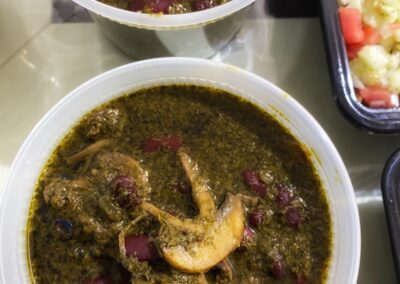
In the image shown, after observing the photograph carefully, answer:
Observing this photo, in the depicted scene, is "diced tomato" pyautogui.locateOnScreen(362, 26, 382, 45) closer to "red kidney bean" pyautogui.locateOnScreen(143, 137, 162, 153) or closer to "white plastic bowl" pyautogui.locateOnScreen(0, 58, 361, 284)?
"white plastic bowl" pyautogui.locateOnScreen(0, 58, 361, 284)

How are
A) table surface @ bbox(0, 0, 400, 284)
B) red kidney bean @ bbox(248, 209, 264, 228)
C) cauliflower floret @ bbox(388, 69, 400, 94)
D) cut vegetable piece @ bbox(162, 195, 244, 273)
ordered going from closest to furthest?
cut vegetable piece @ bbox(162, 195, 244, 273) < red kidney bean @ bbox(248, 209, 264, 228) < cauliflower floret @ bbox(388, 69, 400, 94) < table surface @ bbox(0, 0, 400, 284)

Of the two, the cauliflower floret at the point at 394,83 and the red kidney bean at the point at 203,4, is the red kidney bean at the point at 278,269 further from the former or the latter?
the red kidney bean at the point at 203,4

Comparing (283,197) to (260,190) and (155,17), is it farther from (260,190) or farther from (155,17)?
(155,17)

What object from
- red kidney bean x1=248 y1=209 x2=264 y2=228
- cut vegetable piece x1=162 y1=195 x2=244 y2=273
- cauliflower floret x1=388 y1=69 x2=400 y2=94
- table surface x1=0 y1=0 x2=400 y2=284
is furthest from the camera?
table surface x1=0 y1=0 x2=400 y2=284

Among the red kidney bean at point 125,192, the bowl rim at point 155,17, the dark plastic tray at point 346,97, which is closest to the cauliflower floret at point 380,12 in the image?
the dark plastic tray at point 346,97

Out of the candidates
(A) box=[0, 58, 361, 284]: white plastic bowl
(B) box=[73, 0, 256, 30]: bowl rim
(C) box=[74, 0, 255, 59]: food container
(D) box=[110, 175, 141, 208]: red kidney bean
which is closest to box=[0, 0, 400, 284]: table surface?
(C) box=[74, 0, 255, 59]: food container

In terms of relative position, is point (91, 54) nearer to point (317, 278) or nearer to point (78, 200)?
point (78, 200)

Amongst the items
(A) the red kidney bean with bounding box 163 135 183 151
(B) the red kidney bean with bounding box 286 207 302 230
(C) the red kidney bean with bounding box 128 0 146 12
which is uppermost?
(C) the red kidney bean with bounding box 128 0 146 12

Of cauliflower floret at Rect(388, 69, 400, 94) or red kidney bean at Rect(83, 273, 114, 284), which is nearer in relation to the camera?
red kidney bean at Rect(83, 273, 114, 284)
